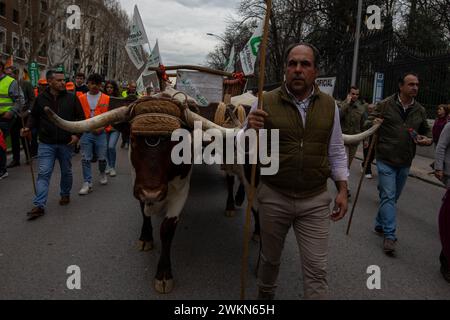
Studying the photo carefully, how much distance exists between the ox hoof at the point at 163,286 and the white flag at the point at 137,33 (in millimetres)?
5438

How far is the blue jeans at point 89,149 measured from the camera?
24.2 ft

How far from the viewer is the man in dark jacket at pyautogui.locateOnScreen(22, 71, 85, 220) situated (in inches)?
231

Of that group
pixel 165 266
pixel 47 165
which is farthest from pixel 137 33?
pixel 165 266

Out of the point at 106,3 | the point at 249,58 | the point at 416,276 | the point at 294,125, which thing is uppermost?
the point at 106,3

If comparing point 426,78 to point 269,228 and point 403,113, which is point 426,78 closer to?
point 403,113

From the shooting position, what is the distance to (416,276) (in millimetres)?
4312

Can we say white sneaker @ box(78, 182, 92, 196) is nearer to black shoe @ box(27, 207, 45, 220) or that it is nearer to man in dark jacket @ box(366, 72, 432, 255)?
black shoe @ box(27, 207, 45, 220)

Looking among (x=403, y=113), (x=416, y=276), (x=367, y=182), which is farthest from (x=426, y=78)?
(x=416, y=276)

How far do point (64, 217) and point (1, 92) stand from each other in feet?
11.4

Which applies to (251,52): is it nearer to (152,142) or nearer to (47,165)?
(47,165)

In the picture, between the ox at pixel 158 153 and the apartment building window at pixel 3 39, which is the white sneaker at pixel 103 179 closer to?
the ox at pixel 158 153

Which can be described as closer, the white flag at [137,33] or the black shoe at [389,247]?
the black shoe at [389,247]

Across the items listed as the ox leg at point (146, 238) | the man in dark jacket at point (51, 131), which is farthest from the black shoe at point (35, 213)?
the ox leg at point (146, 238)
